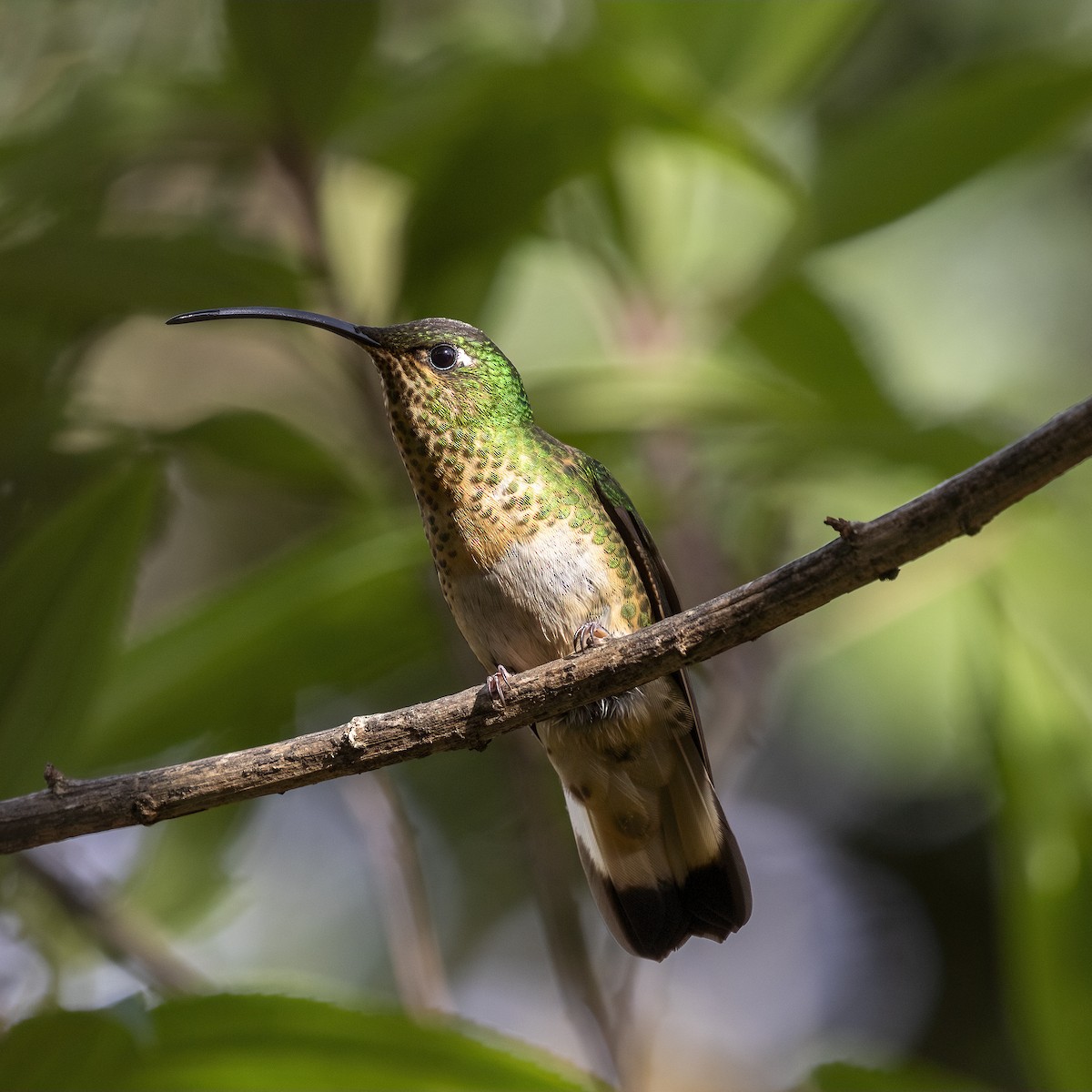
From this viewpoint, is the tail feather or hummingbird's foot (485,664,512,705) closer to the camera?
hummingbird's foot (485,664,512,705)

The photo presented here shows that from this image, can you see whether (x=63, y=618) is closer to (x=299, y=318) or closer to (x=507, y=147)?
(x=299, y=318)

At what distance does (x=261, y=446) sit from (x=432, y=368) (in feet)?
1.66

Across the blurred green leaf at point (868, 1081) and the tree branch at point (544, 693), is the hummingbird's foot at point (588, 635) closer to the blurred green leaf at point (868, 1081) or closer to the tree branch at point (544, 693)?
the tree branch at point (544, 693)

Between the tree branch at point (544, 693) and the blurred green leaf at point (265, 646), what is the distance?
708 mm

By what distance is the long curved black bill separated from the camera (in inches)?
97.8

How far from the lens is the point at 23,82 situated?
4.38m

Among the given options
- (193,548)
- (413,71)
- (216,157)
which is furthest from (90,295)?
(193,548)

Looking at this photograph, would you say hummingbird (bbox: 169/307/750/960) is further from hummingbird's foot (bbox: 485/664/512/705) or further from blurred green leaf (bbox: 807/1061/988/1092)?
hummingbird's foot (bbox: 485/664/512/705)

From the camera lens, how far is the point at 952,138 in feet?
9.61

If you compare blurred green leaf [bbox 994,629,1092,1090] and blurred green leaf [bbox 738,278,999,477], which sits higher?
blurred green leaf [bbox 738,278,999,477]

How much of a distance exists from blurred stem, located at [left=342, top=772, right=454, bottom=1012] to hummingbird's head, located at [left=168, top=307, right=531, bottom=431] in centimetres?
85

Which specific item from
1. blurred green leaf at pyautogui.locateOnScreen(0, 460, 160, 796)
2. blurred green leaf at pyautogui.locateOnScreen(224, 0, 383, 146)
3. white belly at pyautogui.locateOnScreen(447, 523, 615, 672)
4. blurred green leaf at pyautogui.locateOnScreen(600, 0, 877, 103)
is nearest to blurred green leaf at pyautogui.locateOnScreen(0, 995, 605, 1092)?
blurred green leaf at pyautogui.locateOnScreen(0, 460, 160, 796)

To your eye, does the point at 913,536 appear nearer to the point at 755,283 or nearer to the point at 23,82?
the point at 755,283

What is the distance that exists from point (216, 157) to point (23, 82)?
183cm
